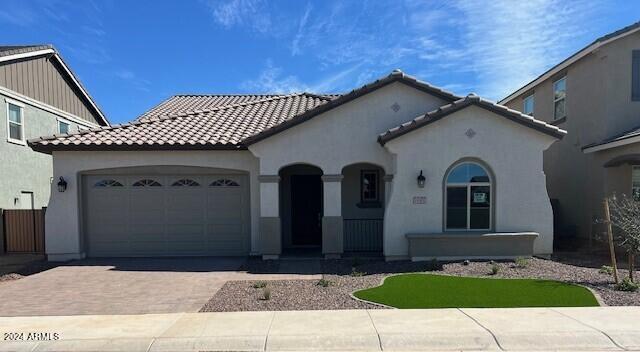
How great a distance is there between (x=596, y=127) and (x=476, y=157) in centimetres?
585

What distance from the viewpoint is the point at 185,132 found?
11.5m

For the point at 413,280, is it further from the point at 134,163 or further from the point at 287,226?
the point at 134,163

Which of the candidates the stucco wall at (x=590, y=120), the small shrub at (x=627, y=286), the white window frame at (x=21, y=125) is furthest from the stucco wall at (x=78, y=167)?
the stucco wall at (x=590, y=120)

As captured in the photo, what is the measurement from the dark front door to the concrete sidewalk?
21.9 feet

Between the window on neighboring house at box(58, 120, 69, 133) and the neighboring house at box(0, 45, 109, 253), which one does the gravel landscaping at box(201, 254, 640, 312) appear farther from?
the window on neighboring house at box(58, 120, 69, 133)

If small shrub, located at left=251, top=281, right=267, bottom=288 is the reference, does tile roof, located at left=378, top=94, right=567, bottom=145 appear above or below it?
above

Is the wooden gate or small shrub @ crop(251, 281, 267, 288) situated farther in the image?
the wooden gate

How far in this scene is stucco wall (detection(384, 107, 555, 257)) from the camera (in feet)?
32.7

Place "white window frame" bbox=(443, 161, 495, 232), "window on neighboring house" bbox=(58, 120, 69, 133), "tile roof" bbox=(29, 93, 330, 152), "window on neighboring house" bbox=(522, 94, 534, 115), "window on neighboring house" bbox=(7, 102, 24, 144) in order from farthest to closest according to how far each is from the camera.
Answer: "window on neighboring house" bbox=(58, 120, 69, 133)
"window on neighboring house" bbox=(522, 94, 534, 115)
"window on neighboring house" bbox=(7, 102, 24, 144)
"tile roof" bbox=(29, 93, 330, 152)
"white window frame" bbox=(443, 161, 495, 232)

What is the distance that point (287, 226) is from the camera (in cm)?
1274

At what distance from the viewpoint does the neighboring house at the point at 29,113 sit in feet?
46.1

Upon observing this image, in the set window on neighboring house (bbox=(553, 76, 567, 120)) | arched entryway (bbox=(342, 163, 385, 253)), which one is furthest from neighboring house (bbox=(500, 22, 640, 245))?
arched entryway (bbox=(342, 163, 385, 253))

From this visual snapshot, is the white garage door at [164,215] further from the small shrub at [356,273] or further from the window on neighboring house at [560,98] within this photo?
the window on neighboring house at [560,98]

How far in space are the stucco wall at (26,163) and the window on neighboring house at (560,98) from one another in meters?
20.6
